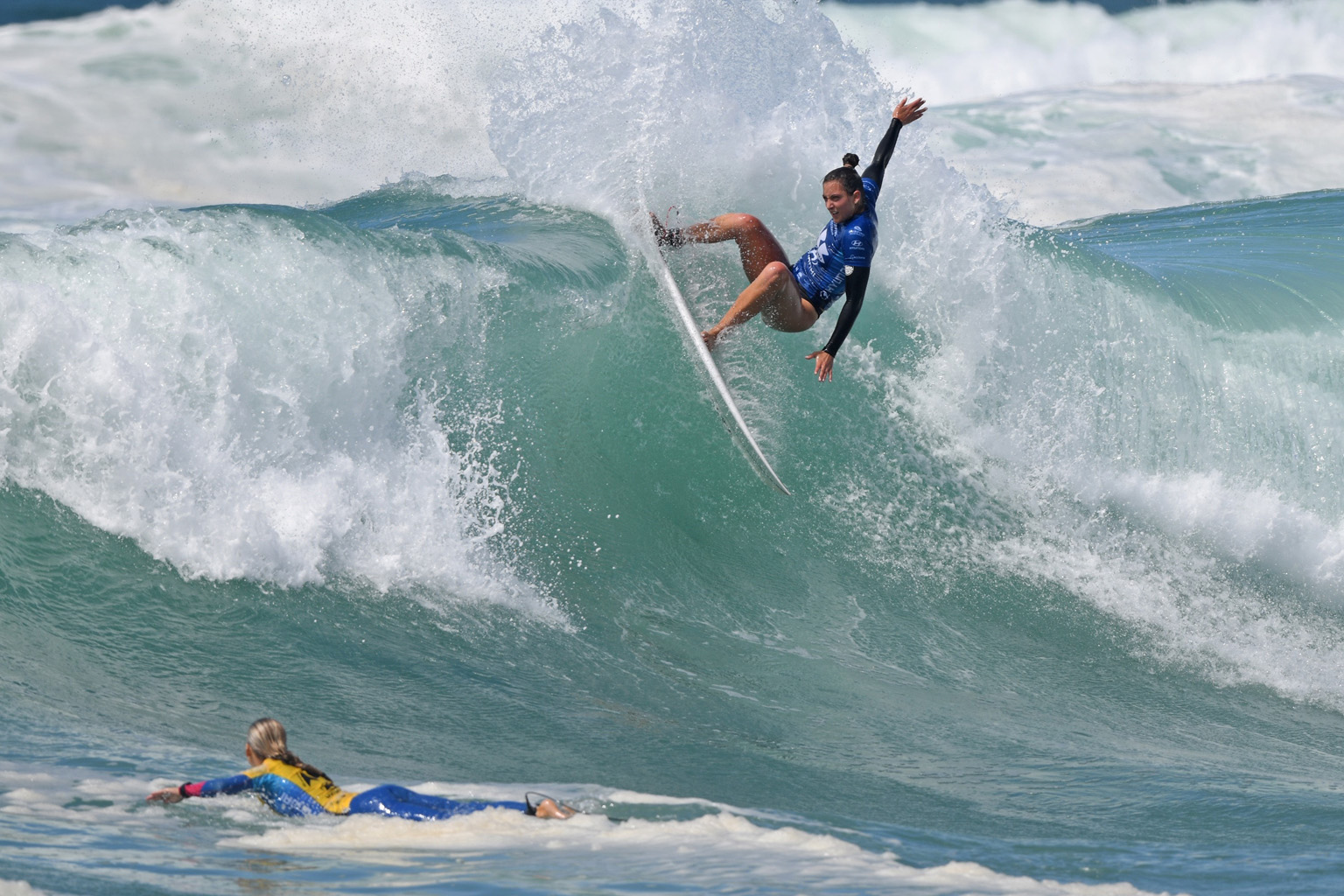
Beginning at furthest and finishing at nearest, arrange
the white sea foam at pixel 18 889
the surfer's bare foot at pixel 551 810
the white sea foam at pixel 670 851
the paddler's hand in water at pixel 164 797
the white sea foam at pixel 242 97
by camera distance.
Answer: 1. the white sea foam at pixel 242 97
2. the surfer's bare foot at pixel 551 810
3. the paddler's hand in water at pixel 164 797
4. the white sea foam at pixel 670 851
5. the white sea foam at pixel 18 889

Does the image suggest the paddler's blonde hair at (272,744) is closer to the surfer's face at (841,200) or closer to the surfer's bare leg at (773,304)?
the surfer's bare leg at (773,304)

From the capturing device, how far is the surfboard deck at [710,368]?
6.91m

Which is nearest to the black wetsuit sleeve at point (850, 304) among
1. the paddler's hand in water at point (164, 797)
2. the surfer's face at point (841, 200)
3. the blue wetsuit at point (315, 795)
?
the surfer's face at point (841, 200)

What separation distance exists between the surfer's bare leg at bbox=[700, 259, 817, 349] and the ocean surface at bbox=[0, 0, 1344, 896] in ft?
1.62

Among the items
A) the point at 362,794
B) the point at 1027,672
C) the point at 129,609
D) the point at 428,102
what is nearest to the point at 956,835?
the point at 362,794

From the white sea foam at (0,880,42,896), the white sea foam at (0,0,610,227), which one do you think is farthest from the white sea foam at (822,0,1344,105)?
the white sea foam at (0,880,42,896)

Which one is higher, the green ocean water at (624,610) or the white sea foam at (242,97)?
the white sea foam at (242,97)

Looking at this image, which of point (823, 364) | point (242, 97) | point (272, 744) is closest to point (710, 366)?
point (823, 364)

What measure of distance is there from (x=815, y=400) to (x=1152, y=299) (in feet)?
9.73

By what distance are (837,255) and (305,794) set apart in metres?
3.97

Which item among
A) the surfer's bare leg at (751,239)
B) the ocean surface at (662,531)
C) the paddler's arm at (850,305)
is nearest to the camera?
the ocean surface at (662,531)

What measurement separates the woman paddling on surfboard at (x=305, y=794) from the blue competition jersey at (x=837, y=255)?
136 inches

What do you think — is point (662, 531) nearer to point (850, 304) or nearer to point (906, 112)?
point (850, 304)

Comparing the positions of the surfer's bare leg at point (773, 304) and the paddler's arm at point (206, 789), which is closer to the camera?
the paddler's arm at point (206, 789)
